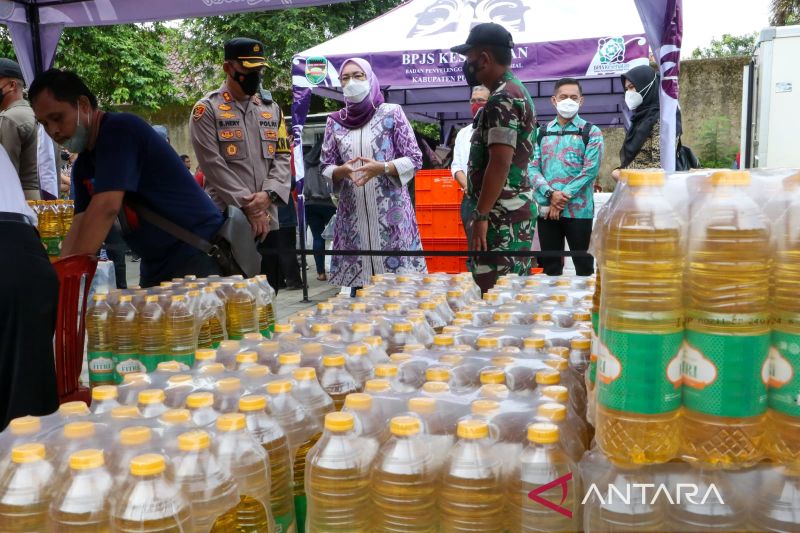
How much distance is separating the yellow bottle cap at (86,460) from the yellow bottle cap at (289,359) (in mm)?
839

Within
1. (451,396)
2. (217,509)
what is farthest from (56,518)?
(451,396)

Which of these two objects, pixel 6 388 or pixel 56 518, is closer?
pixel 56 518

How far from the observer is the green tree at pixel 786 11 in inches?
627

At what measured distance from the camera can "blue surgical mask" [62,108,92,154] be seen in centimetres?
336

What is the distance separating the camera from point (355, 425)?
1710 mm

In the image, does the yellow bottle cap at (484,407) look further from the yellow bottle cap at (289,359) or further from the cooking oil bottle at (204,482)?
the yellow bottle cap at (289,359)

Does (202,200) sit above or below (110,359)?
above

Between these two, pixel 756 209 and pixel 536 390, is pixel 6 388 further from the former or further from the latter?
pixel 756 209

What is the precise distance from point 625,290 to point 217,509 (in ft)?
3.37

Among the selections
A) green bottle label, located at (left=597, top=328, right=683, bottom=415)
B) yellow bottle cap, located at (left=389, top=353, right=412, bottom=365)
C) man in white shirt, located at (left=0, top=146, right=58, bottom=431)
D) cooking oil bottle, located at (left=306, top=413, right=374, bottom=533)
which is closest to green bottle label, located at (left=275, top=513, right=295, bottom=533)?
cooking oil bottle, located at (left=306, top=413, right=374, bottom=533)

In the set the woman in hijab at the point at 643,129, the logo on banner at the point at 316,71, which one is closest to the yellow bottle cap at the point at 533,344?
the woman in hijab at the point at 643,129

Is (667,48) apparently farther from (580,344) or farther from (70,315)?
(70,315)

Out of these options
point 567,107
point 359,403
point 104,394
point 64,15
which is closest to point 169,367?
point 104,394

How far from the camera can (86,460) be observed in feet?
4.75
